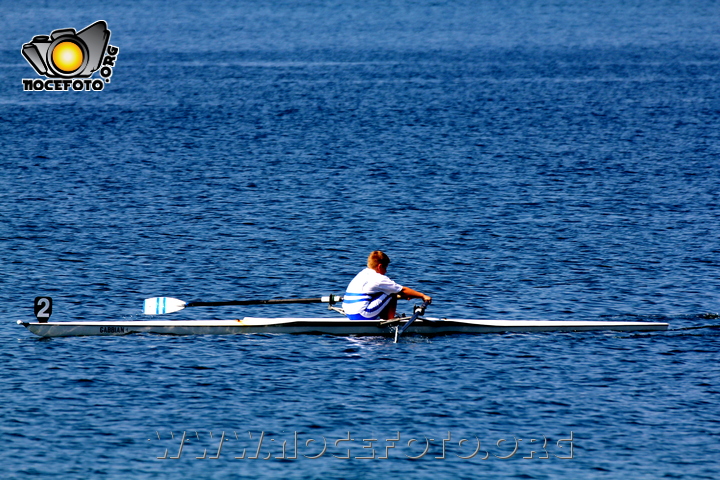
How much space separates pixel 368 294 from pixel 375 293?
159 mm

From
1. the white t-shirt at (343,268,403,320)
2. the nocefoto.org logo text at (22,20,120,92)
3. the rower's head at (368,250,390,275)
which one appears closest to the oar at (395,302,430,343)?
the white t-shirt at (343,268,403,320)

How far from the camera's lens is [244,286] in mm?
29141

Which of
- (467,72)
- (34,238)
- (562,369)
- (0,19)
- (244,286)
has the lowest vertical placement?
(562,369)

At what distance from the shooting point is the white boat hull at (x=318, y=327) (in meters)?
23.8

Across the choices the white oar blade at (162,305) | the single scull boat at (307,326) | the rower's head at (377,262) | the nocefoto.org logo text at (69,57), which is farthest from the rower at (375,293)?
the nocefoto.org logo text at (69,57)

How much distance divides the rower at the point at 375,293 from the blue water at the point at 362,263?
2.32 ft

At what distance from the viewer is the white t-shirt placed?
23.3m

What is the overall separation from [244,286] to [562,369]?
1036 centimetres

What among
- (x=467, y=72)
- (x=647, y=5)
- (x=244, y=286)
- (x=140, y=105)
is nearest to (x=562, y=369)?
(x=244, y=286)

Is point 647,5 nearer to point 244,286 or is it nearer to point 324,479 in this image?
point 244,286

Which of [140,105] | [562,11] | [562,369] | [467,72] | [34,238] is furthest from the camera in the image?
[562,11]

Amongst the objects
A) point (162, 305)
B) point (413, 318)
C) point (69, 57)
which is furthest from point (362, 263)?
point (69, 57)

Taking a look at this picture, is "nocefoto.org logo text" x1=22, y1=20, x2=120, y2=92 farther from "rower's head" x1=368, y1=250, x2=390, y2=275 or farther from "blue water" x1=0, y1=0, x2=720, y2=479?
"rower's head" x1=368, y1=250, x2=390, y2=275

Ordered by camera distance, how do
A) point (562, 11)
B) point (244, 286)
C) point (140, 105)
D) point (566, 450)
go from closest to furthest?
point (566, 450) → point (244, 286) → point (140, 105) → point (562, 11)
